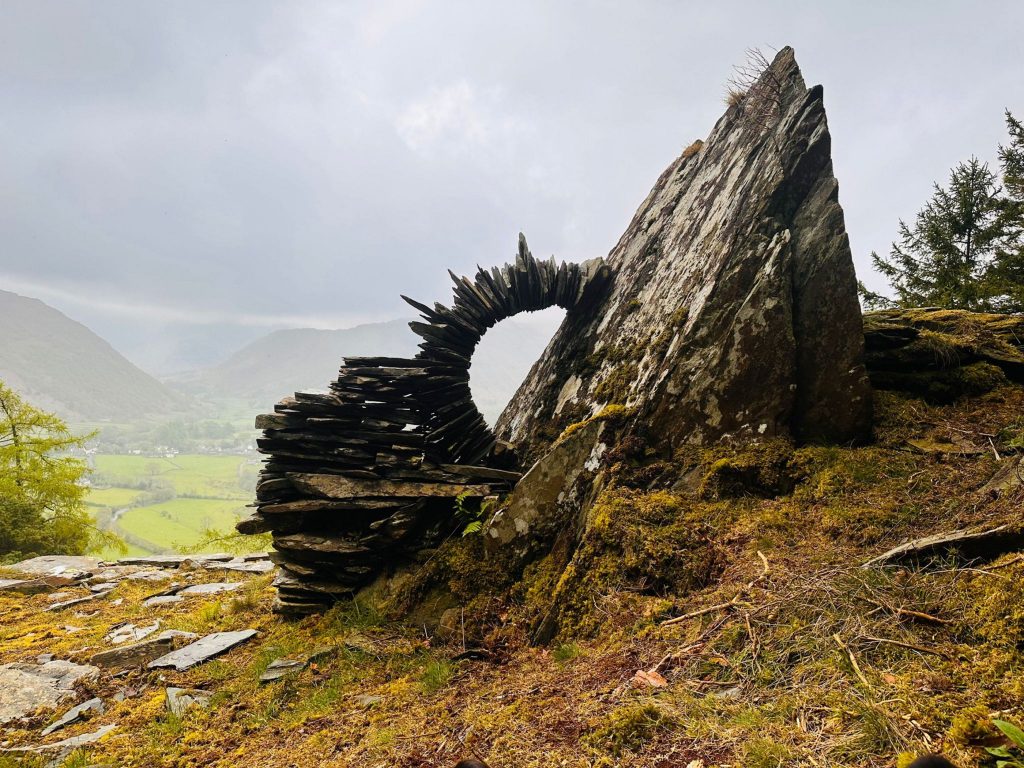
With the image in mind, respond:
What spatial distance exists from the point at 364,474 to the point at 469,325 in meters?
3.02

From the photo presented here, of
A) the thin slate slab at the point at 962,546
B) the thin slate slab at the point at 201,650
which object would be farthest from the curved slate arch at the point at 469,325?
the thin slate slab at the point at 962,546

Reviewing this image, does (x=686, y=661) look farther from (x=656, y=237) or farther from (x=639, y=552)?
(x=656, y=237)

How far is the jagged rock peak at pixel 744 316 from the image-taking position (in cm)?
586

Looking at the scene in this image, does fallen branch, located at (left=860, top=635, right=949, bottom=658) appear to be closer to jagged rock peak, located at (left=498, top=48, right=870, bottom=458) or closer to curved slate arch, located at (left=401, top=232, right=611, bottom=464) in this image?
jagged rock peak, located at (left=498, top=48, right=870, bottom=458)

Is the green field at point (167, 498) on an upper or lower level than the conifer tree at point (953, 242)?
lower

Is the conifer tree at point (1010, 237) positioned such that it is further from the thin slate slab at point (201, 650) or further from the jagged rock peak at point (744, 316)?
the thin slate slab at point (201, 650)

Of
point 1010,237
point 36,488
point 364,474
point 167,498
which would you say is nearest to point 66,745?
point 364,474

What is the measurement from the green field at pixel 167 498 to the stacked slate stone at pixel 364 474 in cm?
3451

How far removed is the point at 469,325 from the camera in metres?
7.91

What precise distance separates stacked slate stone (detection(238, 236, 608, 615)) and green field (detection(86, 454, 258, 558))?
113 ft

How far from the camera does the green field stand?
70.2 m

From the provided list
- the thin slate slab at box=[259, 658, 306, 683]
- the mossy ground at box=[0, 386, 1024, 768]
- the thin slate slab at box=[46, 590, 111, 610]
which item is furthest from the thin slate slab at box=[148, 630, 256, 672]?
the thin slate slab at box=[46, 590, 111, 610]

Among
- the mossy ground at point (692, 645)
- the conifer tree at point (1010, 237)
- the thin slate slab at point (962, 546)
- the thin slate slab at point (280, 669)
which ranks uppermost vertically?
the conifer tree at point (1010, 237)

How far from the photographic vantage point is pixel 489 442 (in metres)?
8.16
